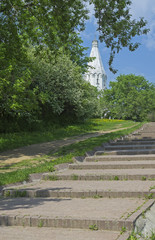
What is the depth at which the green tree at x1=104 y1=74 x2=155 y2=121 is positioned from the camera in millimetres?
65125

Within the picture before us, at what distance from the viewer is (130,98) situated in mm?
66250

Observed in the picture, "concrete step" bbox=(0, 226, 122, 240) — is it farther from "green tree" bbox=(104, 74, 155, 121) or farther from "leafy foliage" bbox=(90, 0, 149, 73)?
"green tree" bbox=(104, 74, 155, 121)

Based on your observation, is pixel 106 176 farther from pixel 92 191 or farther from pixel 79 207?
pixel 79 207

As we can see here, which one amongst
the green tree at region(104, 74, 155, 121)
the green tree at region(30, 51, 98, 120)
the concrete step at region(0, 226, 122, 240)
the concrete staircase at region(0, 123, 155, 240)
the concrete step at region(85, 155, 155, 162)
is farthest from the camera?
the green tree at region(104, 74, 155, 121)

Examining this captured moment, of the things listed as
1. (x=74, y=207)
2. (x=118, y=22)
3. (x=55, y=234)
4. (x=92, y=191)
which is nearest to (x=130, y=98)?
(x=118, y=22)

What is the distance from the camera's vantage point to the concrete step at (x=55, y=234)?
4004mm

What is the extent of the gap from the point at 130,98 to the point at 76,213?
207 ft

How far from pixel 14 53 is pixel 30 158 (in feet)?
20.8

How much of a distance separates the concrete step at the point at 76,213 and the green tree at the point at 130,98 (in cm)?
5906

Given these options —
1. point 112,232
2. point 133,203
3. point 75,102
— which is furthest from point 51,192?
point 75,102

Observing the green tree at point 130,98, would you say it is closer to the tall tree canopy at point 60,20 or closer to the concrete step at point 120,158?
the tall tree canopy at point 60,20

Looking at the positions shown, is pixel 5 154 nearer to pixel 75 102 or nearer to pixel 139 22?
pixel 139 22

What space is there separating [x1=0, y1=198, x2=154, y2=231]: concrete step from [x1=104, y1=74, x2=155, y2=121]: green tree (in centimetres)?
5906

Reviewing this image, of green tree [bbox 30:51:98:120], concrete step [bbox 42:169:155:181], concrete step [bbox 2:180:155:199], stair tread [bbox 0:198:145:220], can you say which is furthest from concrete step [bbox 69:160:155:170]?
green tree [bbox 30:51:98:120]
